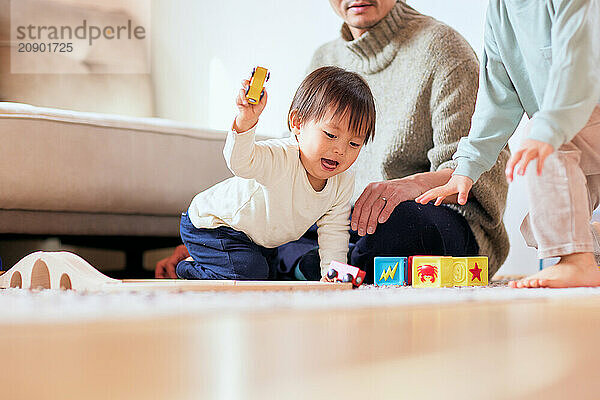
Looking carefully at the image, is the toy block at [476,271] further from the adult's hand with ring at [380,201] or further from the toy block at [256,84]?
the toy block at [256,84]

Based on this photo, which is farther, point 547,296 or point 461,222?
point 461,222

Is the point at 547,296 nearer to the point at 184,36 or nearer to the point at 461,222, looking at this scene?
the point at 461,222

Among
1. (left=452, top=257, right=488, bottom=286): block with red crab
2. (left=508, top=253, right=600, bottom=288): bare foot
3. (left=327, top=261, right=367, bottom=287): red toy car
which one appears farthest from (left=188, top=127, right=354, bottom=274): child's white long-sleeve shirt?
(left=508, top=253, right=600, bottom=288): bare foot

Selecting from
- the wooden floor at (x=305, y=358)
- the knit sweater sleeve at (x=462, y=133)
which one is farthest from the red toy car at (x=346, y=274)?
the wooden floor at (x=305, y=358)

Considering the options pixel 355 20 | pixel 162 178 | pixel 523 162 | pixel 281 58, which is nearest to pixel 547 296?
pixel 523 162

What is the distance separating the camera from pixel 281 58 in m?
A: 1.99

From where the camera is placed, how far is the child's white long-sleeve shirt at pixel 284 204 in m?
0.93

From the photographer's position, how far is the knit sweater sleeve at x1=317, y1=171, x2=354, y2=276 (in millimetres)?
945

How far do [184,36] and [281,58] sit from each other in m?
0.65

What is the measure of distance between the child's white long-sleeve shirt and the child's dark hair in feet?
0.23

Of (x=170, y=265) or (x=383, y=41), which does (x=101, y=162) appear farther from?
(x=383, y=41)

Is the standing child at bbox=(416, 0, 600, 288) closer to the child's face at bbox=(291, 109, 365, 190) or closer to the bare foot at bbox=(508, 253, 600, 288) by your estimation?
the bare foot at bbox=(508, 253, 600, 288)

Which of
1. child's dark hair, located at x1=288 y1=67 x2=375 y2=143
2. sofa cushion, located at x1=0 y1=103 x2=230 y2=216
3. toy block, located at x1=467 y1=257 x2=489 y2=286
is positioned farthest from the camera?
sofa cushion, located at x1=0 y1=103 x2=230 y2=216

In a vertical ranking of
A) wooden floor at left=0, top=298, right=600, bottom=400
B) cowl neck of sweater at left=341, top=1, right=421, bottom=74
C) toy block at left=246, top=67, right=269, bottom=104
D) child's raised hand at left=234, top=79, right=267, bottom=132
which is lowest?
wooden floor at left=0, top=298, right=600, bottom=400
